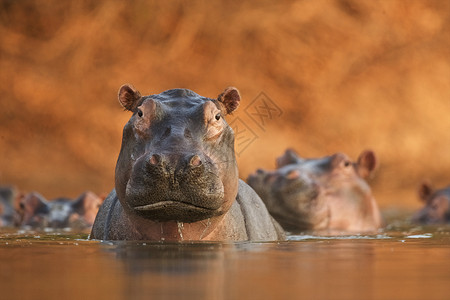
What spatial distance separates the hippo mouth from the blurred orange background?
15654 mm

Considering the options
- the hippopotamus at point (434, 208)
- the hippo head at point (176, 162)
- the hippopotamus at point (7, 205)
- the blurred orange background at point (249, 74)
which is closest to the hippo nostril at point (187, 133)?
the hippo head at point (176, 162)

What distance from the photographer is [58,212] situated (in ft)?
35.4

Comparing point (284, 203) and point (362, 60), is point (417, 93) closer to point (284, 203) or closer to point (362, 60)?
point (362, 60)

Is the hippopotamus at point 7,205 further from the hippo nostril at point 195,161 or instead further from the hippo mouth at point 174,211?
the hippo nostril at point 195,161

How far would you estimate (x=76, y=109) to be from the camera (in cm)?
2252

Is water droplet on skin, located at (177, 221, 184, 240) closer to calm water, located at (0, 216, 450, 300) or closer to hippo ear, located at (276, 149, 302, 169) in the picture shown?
calm water, located at (0, 216, 450, 300)

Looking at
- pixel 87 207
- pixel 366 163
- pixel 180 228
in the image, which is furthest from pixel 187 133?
pixel 87 207

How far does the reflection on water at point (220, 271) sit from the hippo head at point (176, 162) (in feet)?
0.82

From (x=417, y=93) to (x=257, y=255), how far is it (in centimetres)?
2122

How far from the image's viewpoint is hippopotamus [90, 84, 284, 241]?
5258mm

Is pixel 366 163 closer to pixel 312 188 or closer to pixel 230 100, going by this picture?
pixel 312 188

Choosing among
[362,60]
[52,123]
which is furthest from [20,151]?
[362,60]

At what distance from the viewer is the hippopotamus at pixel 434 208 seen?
1180 centimetres

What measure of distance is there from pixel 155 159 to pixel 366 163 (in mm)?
5469
